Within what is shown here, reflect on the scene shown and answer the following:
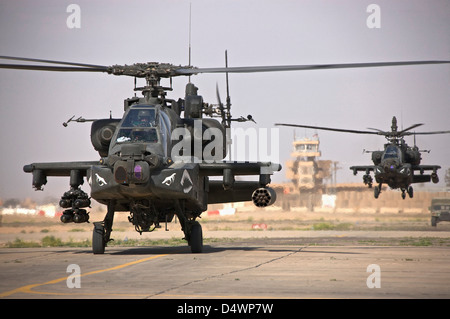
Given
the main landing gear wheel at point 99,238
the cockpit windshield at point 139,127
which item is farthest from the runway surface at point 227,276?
the cockpit windshield at point 139,127

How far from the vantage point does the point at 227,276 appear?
1327 centimetres

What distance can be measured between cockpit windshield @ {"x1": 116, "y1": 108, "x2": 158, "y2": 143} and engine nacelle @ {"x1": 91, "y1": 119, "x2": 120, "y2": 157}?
1.53 m

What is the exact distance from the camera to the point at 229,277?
42.9 ft

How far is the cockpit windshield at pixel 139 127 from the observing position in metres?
18.4

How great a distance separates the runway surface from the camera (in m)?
10.5

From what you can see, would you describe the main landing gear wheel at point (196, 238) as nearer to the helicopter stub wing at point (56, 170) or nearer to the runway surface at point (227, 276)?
the runway surface at point (227, 276)

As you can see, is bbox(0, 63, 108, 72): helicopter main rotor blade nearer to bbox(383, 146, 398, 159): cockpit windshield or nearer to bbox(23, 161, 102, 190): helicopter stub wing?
bbox(23, 161, 102, 190): helicopter stub wing

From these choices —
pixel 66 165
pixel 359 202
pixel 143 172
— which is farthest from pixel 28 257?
pixel 359 202

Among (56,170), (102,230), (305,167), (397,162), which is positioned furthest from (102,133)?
(305,167)

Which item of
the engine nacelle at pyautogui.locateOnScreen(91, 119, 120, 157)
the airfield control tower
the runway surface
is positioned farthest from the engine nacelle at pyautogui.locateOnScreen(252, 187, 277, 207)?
the airfield control tower

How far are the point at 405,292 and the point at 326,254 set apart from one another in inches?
354

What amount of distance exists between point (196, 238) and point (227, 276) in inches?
280

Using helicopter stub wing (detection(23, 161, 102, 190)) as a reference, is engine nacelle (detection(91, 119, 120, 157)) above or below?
above
